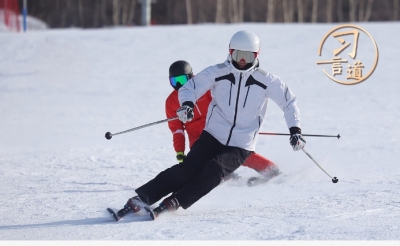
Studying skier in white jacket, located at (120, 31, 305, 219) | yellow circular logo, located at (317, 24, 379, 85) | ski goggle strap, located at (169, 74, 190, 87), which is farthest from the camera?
yellow circular logo, located at (317, 24, 379, 85)

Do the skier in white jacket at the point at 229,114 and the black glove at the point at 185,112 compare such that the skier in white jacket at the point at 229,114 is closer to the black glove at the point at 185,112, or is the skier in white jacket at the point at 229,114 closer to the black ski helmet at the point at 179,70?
the black glove at the point at 185,112

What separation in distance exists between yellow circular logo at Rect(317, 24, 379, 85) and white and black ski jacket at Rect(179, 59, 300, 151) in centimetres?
874

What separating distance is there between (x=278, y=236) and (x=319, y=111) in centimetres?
766

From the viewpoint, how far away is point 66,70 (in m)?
14.8

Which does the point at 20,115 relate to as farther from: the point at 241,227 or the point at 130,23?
the point at 130,23

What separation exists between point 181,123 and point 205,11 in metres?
23.2

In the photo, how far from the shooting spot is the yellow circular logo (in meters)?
13.2

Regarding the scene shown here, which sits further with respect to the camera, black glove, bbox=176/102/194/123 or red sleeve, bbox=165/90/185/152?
red sleeve, bbox=165/90/185/152

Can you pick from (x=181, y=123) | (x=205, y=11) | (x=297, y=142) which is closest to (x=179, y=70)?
(x=181, y=123)

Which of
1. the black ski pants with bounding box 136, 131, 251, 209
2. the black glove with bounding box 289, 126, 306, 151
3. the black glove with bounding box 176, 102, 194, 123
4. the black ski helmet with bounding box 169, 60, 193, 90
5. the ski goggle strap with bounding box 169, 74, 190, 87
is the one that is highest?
the black ski helmet with bounding box 169, 60, 193, 90

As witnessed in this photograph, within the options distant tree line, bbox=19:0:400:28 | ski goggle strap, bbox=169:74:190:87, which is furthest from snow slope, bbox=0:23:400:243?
distant tree line, bbox=19:0:400:28

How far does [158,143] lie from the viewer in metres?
8.62

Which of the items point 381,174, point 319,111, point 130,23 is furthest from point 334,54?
point 130,23

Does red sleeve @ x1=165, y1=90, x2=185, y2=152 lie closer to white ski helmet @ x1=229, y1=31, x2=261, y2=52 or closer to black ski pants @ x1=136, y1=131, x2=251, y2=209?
black ski pants @ x1=136, y1=131, x2=251, y2=209
